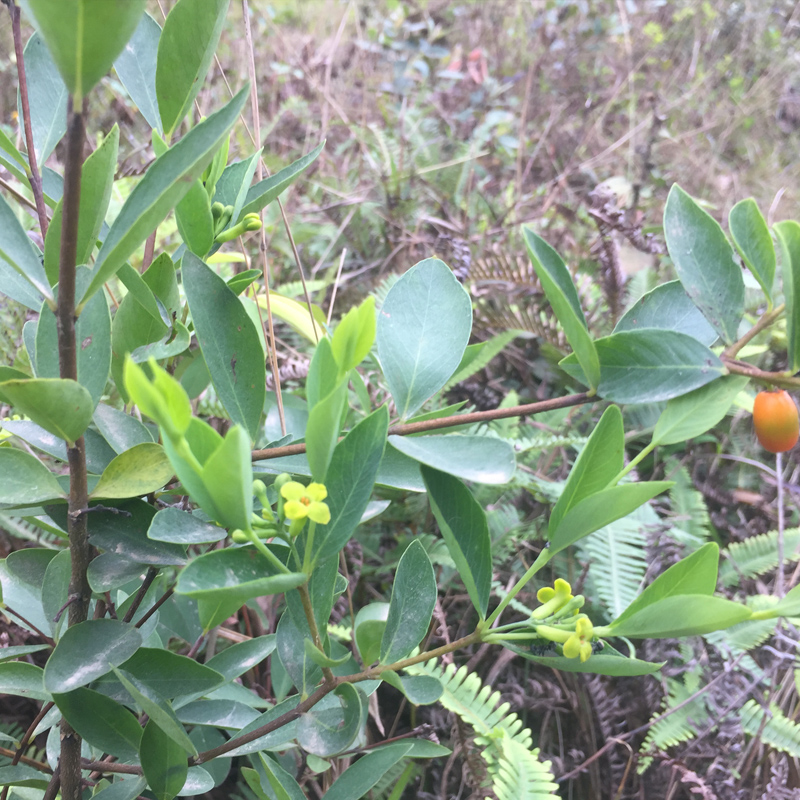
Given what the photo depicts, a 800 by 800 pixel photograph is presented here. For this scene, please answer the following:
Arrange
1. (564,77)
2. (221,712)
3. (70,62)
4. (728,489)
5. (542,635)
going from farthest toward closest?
(564,77), (728,489), (221,712), (542,635), (70,62)

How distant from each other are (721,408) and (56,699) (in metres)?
0.52

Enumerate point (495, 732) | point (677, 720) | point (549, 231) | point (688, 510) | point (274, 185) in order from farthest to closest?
point (549, 231)
point (688, 510)
point (677, 720)
point (495, 732)
point (274, 185)

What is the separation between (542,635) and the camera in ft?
1.35

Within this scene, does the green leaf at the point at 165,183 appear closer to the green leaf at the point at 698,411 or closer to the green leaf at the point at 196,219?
the green leaf at the point at 196,219

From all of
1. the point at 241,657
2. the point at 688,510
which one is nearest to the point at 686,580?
the point at 241,657

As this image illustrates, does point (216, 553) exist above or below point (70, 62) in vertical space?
below

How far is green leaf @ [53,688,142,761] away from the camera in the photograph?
0.44m

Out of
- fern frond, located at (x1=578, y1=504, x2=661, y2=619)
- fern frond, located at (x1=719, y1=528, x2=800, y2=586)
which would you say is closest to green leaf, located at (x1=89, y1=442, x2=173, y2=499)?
fern frond, located at (x1=578, y1=504, x2=661, y2=619)

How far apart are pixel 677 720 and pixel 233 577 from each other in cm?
84

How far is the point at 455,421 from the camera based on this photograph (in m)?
0.47

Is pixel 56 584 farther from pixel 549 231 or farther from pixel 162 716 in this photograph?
pixel 549 231

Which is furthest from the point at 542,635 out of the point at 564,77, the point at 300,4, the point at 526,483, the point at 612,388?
the point at 300,4

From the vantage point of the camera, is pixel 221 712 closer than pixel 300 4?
Yes

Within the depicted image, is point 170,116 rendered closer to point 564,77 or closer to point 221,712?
point 221,712
